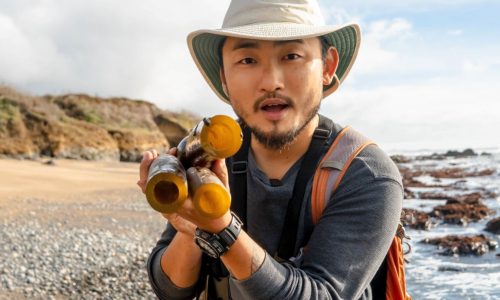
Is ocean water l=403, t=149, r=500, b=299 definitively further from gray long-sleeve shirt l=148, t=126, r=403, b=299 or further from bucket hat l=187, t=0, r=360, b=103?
gray long-sleeve shirt l=148, t=126, r=403, b=299

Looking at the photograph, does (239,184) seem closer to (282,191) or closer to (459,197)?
(282,191)

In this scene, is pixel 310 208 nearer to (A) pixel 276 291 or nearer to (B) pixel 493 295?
(A) pixel 276 291

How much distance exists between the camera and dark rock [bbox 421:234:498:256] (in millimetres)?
11570

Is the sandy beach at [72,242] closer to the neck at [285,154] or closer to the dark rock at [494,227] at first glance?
the neck at [285,154]

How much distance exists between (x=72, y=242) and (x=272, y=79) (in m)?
8.90

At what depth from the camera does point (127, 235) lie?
11.6 meters

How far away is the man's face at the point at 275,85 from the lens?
7.13 ft

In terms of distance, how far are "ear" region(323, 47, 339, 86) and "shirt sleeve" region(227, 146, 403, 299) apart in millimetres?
563

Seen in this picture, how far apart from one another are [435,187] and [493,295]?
21309mm

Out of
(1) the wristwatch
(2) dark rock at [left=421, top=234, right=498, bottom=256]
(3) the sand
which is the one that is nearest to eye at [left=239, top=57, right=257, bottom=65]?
(1) the wristwatch

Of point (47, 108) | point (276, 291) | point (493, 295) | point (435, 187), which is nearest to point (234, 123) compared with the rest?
point (276, 291)

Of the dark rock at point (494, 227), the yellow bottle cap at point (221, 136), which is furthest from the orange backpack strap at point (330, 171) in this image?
the dark rock at point (494, 227)

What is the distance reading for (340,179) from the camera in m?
2.12

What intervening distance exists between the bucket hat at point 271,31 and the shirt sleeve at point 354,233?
0.61m
